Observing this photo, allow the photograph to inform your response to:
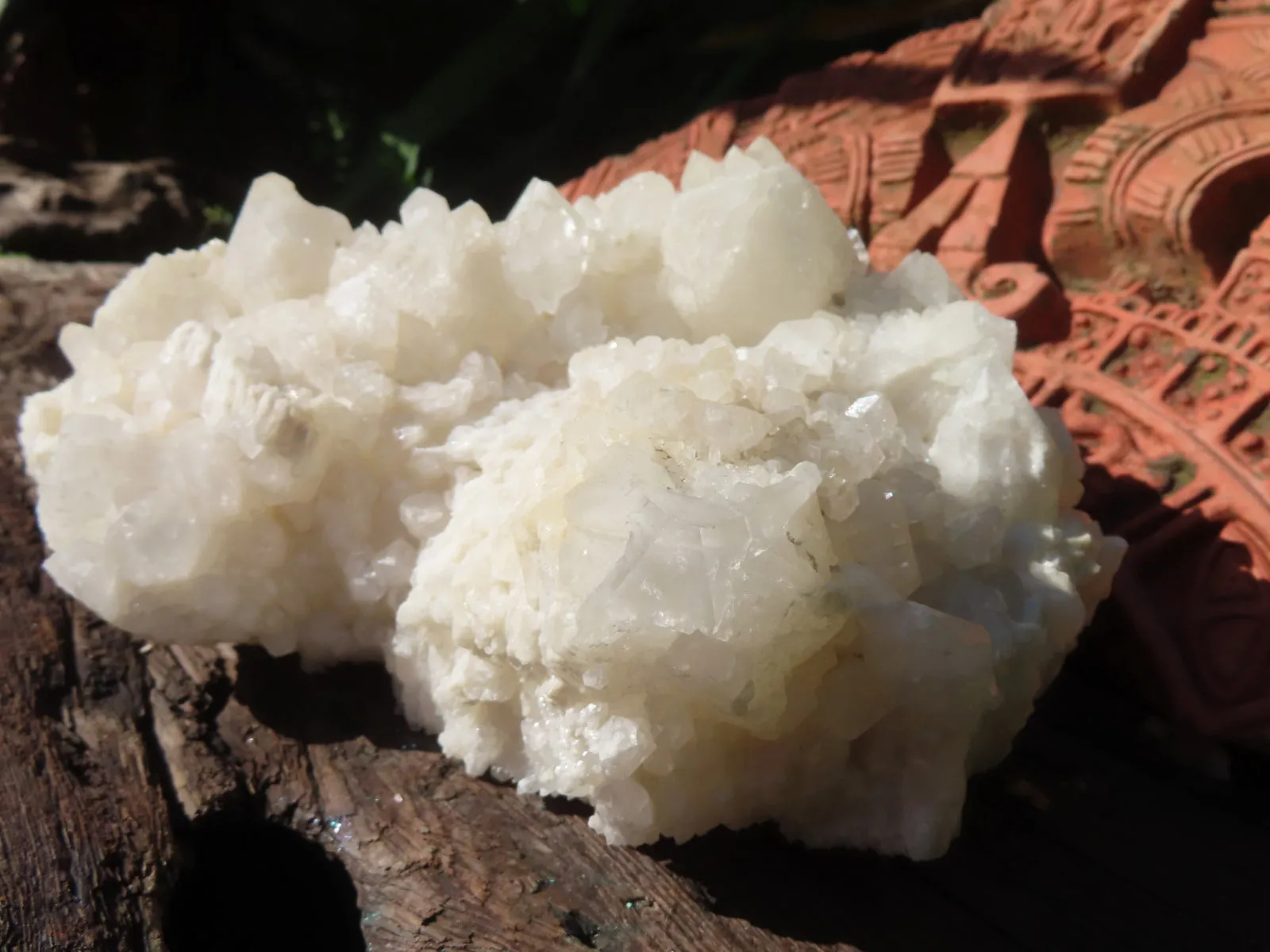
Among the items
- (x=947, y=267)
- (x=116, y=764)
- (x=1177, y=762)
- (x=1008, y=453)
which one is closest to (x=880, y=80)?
(x=947, y=267)

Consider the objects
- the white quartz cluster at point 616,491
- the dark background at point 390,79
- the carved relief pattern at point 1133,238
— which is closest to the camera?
the white quartz cluster at point 616,491

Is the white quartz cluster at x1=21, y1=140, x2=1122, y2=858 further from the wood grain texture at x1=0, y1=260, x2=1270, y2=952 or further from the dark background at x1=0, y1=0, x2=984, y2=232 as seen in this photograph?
the dark background at x1=0, y1=0, x2=984, y2=232

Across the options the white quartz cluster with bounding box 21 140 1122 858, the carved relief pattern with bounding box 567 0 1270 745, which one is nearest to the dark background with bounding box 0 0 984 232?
the carved relief pattern with bounding box 567 0 1270 745

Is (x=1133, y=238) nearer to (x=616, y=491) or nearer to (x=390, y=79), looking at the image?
(x=616, y=491)

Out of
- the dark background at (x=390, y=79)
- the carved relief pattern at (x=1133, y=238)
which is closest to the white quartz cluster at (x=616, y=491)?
the carved relief pattern at (x=1133, y=238)

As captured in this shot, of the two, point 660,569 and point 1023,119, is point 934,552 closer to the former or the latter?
point 660,569

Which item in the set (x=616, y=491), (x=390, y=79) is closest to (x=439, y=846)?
(x=616, y=491)

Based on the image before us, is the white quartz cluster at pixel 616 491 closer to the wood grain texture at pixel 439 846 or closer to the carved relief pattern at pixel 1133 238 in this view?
the wood grain texture at pixel 439 846

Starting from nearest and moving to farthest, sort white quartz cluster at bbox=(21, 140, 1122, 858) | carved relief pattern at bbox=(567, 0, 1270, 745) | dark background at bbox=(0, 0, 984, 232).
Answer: white quartz cluster at bbox=(21, 140, 1122, 858), carved relief pattern at bbox=(567, 0, 1270, 745), dark background at bbox=(0, 0, 984, 232)
